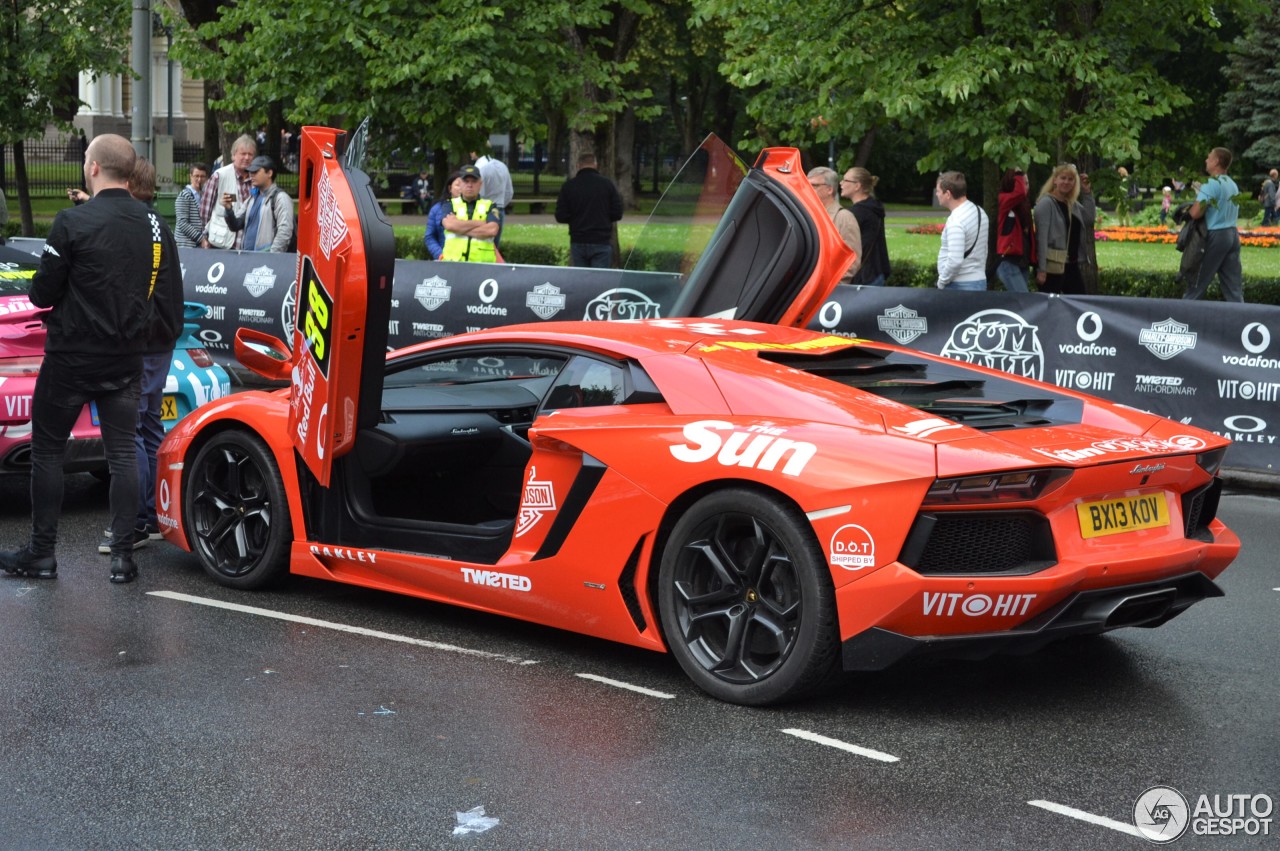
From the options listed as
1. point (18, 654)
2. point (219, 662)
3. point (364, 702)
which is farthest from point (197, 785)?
point (18, 654)

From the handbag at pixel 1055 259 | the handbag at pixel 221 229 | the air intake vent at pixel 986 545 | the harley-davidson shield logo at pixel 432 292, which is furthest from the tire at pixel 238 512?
the handbag at pixel 1055 259

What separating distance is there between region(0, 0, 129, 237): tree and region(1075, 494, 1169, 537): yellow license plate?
2088 centimetres

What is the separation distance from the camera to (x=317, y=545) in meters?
6.49

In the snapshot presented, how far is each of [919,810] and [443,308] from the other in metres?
9.90

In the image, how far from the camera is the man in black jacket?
21.9 feet

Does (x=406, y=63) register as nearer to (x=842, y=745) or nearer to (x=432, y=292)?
(x=432, y=292)

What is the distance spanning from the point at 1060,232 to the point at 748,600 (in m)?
9.60

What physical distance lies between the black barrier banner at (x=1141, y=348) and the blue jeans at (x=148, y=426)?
18.8 ft

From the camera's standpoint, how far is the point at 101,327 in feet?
22.0

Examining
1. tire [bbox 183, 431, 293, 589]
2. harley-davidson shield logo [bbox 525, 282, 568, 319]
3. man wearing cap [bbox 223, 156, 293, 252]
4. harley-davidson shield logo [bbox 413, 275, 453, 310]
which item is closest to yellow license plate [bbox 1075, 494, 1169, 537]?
tire [bbox 183, 431, 293, 589]

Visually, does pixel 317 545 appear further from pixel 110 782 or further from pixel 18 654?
pixel 110 782

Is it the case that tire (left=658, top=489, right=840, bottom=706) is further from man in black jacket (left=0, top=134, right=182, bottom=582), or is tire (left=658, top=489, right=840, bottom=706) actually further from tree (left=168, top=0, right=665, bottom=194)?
tree (left=168, top=0, right=665, bottom=194)

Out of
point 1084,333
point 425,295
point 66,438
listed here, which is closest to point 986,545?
point 66,438

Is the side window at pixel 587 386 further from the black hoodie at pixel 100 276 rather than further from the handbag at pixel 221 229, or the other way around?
the handbag at pixel 221 229
